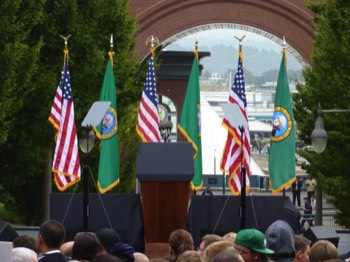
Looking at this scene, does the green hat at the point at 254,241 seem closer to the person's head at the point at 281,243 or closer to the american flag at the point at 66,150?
the person's head at the point at 281,243

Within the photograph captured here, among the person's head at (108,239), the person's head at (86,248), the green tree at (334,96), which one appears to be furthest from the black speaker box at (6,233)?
the green tree at (334,96)

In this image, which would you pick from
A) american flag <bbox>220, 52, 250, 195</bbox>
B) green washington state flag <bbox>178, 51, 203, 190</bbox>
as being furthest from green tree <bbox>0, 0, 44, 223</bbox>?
american flag <bbox>220, 52, 250, 195</bbox>

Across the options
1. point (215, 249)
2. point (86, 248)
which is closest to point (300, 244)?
point (215, 249)

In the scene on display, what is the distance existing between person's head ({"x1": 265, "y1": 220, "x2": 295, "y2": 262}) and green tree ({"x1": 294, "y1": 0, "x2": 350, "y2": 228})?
17.4 m

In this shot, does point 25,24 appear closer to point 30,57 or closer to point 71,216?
point 30,57

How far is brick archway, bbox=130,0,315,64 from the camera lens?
5384 cm

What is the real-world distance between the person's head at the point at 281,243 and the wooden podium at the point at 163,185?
8493 millimetres

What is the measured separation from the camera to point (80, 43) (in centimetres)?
3538

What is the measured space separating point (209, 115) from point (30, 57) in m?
94.8

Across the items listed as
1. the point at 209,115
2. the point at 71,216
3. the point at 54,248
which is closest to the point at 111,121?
the point at 71,216

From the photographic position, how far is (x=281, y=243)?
13344 millimetres

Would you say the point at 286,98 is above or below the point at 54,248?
above

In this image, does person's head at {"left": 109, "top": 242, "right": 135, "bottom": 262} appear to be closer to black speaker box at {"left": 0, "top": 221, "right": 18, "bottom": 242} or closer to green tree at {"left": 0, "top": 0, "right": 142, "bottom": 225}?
black speaker box at {"left": 0, "top": 221, "right": 18, "bottom": 242}

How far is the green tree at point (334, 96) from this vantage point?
104ft
